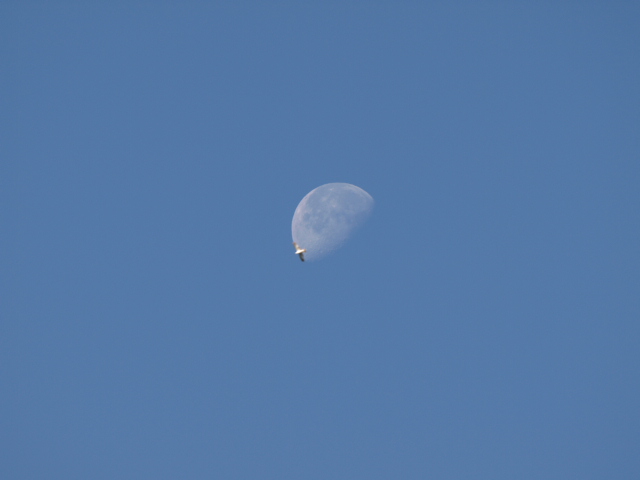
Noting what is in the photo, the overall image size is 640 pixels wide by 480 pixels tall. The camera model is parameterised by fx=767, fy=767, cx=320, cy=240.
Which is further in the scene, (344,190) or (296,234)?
(344,190)

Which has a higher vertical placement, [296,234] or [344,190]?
[344,190]
